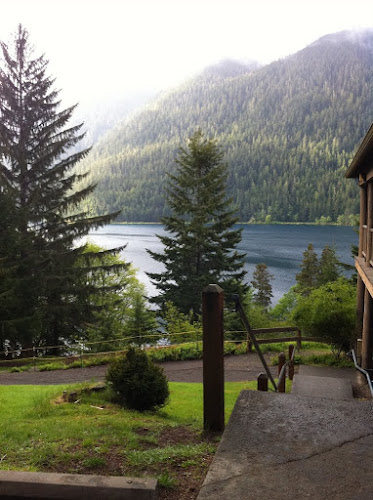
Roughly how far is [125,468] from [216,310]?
171 centimetres

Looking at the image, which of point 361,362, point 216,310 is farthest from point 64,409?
point 361,362

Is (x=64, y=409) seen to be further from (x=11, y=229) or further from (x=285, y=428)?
(x=11, y=229)

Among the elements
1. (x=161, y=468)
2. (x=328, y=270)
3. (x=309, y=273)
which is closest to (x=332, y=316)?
(x=161, y=468)

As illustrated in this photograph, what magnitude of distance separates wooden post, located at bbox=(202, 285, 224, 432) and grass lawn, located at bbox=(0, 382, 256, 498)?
0.54m

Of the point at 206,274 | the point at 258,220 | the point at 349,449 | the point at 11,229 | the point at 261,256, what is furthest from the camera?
the point at 258,220


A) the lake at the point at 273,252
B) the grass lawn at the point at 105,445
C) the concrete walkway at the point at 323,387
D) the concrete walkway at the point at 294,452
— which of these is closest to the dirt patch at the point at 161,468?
the grass lawn at the point at 105,445

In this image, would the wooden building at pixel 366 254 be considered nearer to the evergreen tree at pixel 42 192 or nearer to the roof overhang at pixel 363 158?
the roof overhang at pixel 363 158

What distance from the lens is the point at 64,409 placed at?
730 cm

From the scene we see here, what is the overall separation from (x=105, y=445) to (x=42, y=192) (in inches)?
796

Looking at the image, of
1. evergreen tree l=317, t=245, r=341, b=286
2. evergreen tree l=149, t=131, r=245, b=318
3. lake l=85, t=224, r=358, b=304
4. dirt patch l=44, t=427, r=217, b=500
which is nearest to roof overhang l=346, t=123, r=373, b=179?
dirt patch l=44, t=427, r=217, b=500

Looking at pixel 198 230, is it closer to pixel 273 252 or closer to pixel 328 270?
pixel 328 270

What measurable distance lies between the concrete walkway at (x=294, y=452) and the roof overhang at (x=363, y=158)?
534 centimetres

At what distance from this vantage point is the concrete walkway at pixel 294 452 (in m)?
2.92

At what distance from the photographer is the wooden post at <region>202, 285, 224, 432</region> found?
4.36m
